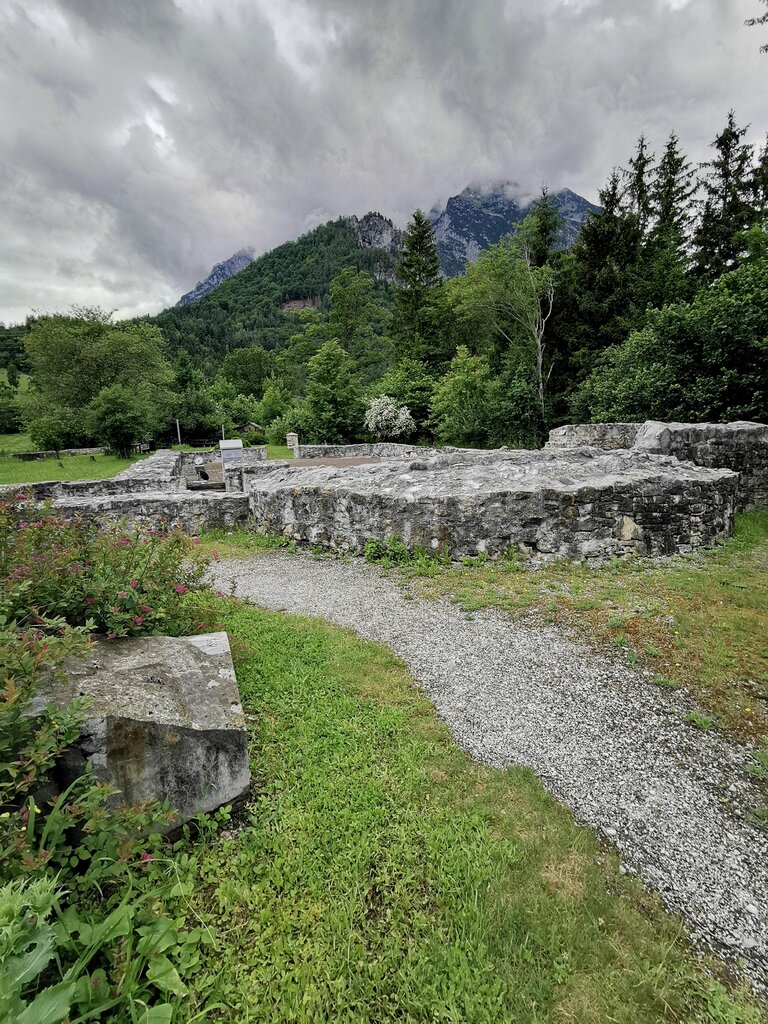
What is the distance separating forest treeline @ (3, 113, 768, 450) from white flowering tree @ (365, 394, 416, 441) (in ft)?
0.29

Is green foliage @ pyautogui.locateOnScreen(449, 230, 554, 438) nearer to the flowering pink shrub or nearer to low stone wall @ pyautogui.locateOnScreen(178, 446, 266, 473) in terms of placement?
low stone wall @ pyautogui.locateOnScreen(178, 446, 266, 473)

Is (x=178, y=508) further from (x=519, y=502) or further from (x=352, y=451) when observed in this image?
(x=352, y=451)

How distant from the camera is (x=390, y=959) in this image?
1815 millimetres

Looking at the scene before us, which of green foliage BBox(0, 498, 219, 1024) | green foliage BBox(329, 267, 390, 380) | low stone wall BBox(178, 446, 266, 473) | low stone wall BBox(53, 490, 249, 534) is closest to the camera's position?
green foliage BBox(0, 498, 219, 1024)

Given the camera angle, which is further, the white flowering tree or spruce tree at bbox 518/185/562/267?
spruce tree at bbox 518/185/562/267

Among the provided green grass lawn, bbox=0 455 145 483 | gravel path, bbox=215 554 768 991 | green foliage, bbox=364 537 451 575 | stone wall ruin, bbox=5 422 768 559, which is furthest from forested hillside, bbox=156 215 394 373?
gravel path, bbox=215 554 768 991

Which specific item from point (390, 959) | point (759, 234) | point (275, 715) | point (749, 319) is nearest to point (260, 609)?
point (275, 715)

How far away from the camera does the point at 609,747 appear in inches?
120

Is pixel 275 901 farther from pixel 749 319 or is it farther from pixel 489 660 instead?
pixel 749 319

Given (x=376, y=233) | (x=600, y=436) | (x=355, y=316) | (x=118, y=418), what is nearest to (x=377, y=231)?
(x=376, y=233)

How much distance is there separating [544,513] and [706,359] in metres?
11.2

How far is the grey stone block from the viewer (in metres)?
2.18

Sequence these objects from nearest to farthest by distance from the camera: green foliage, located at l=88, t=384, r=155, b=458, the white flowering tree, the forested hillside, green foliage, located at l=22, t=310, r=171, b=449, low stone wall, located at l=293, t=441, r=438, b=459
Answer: low stone wall, located at l=293, t=441, r=438, b=459, green foliage, located at l=88, t=384, r=155, b=458, the white flowering tree, green foliage, located at l=22, t=310, r=171, b=449, the forested hillside

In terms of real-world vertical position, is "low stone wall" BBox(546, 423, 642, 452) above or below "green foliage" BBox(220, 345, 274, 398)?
below
